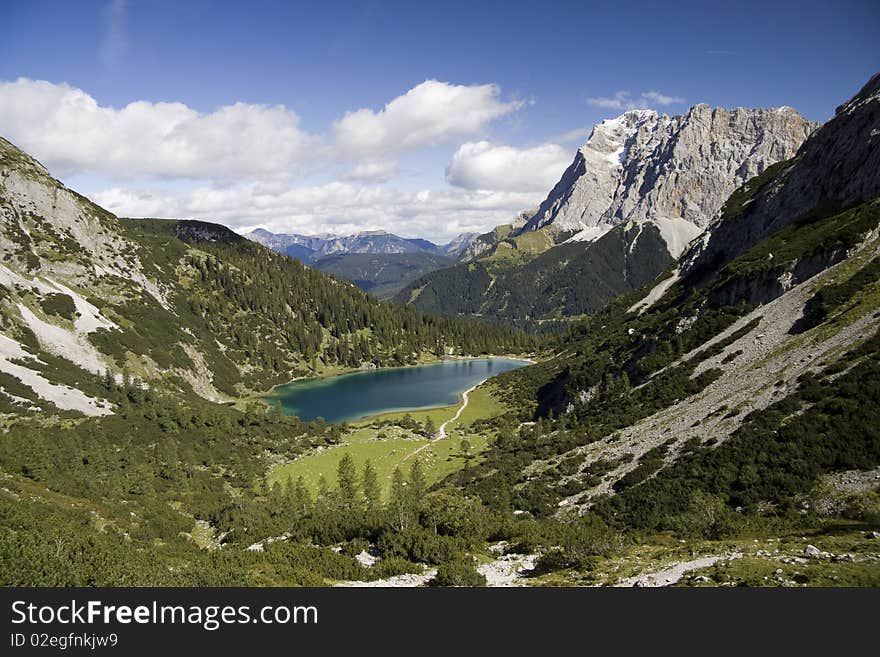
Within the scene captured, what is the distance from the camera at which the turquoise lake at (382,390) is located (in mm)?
122938

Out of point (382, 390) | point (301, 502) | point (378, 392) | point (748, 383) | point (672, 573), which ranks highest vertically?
point (748, 383)

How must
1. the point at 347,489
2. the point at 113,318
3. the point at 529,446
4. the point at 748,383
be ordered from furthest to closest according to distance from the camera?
the point at 113,318 < the point at 529,446 < the point at 347,489 < the point at 748,383

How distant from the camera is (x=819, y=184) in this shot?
257 feet

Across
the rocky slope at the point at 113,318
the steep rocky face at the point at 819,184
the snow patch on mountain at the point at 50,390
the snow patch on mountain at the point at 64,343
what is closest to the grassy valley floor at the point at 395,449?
the snow patch on mountain at the point at 50,390

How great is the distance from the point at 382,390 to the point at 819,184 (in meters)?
114

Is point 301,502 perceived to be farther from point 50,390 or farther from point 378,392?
point 378,392

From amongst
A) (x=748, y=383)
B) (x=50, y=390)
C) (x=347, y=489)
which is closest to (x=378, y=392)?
(x=50, y=390)

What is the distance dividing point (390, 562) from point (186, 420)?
68.5m

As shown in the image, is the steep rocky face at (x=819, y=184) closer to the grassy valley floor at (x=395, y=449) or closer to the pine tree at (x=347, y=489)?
the grassy valley floor at (x=395, y=449)

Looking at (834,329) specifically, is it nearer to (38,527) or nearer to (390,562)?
(390,562)


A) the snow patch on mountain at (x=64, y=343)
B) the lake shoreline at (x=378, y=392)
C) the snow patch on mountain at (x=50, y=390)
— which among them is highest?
the snow patch on mountain at (x=64, y=343)

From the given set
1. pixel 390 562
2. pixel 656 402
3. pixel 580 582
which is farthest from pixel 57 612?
pixel 656 402

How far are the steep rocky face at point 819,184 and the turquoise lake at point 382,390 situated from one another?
7303cm

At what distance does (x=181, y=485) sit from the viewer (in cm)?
5597
